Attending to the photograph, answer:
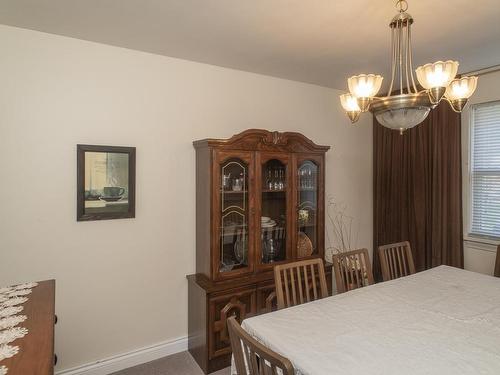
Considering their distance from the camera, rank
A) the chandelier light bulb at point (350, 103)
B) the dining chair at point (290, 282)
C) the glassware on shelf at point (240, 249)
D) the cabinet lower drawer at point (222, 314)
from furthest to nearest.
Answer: the glassware on shelf at point (240, 249) → the cabinet lower drawer at point (222, 314) → the dining chair at point (290, 282) → the chandelier light bulb at point (350, 103)

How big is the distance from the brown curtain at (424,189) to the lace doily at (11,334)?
3.46m

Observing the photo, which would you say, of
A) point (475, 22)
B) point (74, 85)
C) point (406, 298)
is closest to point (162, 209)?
point (74, 85)

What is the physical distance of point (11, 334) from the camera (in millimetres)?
1213

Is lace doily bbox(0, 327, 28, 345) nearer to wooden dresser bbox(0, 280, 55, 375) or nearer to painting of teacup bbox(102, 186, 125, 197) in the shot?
wooden dresser bbox(0, 280, 55, 375)

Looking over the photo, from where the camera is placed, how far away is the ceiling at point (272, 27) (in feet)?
5.98

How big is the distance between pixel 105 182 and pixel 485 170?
3.44 metres

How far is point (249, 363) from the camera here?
113 cm

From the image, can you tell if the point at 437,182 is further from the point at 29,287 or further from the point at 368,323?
the point at 29,287

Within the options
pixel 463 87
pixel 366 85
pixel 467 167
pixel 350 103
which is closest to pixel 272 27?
pixel 350 103

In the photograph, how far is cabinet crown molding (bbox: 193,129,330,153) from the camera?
8.07ft

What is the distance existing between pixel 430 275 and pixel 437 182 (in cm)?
127

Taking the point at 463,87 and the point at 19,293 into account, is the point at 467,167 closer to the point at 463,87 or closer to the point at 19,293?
the point at 463,87

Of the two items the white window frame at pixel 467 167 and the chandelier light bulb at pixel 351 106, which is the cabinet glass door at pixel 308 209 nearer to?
the chandelier light bulb at pixel 351 106

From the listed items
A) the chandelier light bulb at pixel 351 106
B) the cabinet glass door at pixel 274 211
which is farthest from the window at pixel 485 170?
the chandelier light bulb at pixel 351 106
